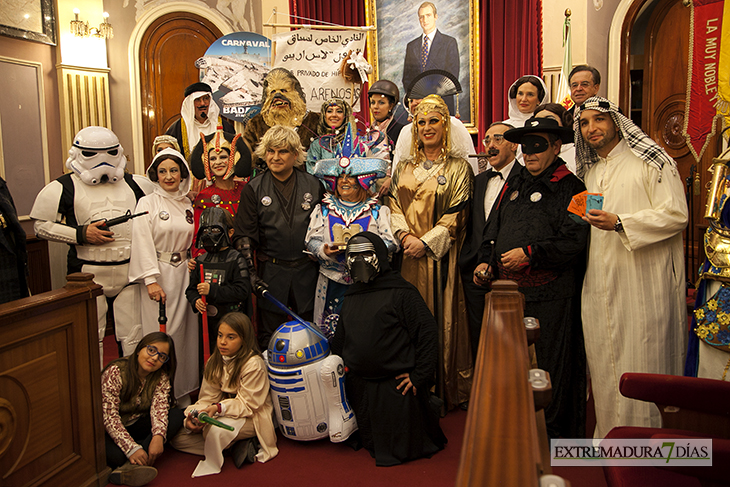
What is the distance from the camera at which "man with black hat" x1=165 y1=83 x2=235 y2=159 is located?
4.81 meters

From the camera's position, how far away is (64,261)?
Result: 17.0 ft

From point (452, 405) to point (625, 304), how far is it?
54.8 inches

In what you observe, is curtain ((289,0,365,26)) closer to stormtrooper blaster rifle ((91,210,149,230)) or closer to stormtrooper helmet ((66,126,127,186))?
stormtrooper helmet ((66,126,127,186))

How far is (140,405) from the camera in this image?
10.2ft

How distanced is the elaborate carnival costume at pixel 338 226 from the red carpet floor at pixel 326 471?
2.46 feet

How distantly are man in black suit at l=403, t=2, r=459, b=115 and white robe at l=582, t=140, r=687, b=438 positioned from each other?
457 cm

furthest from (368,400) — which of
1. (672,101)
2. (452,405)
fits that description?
(672,101)

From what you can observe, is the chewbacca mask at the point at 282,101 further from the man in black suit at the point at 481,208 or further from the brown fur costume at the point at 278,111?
the man in black suit at the point at 481,208

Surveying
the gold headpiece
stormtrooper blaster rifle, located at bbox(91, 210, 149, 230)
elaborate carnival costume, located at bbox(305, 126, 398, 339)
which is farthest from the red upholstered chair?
stormtrooper blaster rifle, located at bbox(91, 210, 149, 230)

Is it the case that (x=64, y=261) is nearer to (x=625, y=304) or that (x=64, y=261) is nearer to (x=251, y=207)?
(x=251, y=207)

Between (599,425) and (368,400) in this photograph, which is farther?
(368,400)

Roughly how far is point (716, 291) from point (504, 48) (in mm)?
4895

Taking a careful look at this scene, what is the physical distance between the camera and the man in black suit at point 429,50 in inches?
274

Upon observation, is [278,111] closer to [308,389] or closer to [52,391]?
[308,389]
